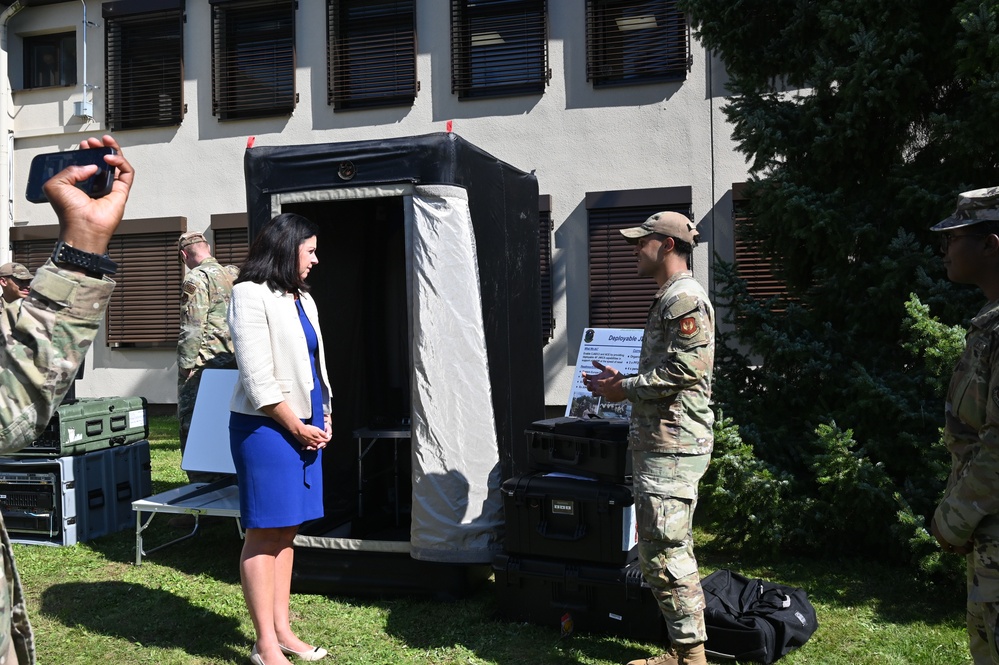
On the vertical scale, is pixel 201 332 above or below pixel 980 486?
above

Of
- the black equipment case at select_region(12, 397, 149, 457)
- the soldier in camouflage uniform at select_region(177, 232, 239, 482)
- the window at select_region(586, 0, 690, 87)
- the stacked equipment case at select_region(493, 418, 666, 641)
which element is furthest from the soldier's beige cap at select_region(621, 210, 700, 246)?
the window at select_region(586, 0, 690, 87)

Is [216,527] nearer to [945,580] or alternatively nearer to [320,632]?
[320,632]

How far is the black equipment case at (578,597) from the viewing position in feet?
13.3

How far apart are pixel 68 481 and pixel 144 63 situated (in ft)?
26.9

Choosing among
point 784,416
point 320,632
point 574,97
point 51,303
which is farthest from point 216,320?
point 574,97

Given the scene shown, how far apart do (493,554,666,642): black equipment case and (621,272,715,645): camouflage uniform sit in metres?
0.51

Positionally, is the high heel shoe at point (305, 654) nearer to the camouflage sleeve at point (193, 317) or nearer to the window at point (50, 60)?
the camouflage sleeve at point (193, 317)

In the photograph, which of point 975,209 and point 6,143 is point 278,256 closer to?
point 975,209

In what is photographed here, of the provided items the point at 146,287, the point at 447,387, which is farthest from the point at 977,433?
the point at 146,287

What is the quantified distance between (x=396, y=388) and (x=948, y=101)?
4.14m

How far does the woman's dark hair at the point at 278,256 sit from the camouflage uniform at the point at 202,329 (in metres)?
2.62

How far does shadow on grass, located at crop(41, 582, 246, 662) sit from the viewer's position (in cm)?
419

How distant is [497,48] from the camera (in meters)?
10.8

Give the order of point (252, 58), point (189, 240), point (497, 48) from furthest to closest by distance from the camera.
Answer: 1. point (252, 58)
2. point (497, 48)
3. point (189, 240)
